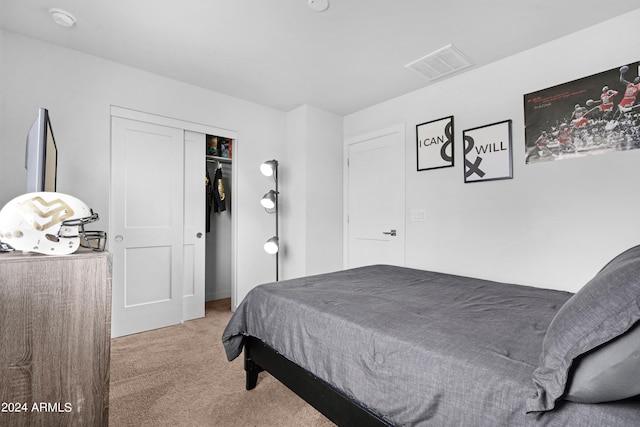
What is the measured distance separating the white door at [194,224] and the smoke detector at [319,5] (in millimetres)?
1946

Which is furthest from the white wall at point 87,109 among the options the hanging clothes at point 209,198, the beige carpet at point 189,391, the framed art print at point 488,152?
the framed art print at point 488,152

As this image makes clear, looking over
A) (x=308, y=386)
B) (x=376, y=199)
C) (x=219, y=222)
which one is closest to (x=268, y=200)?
(x=219, y=222)

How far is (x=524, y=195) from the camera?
2607mm

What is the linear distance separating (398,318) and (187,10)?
237cm

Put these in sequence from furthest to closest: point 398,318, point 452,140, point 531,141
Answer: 1. point 452,140
2. point 531,141
3. point 398,318

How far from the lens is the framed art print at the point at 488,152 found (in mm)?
2705

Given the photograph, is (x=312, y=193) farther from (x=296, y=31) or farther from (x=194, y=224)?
(x=296, y=31)

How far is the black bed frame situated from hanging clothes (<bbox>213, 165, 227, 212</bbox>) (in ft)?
Result: 7.75

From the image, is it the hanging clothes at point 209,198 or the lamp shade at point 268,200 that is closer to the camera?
the lamp shade at point 268,200

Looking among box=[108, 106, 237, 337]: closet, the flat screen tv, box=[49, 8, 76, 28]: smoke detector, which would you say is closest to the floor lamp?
box=[108, 106, 237, 337]: closet

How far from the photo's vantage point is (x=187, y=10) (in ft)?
6.91

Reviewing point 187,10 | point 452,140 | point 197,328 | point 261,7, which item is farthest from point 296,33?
point 197,328

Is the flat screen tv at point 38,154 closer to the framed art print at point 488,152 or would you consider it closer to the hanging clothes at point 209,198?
the hanging clothes at point 209,198

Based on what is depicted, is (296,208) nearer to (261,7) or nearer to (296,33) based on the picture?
(296,33)
